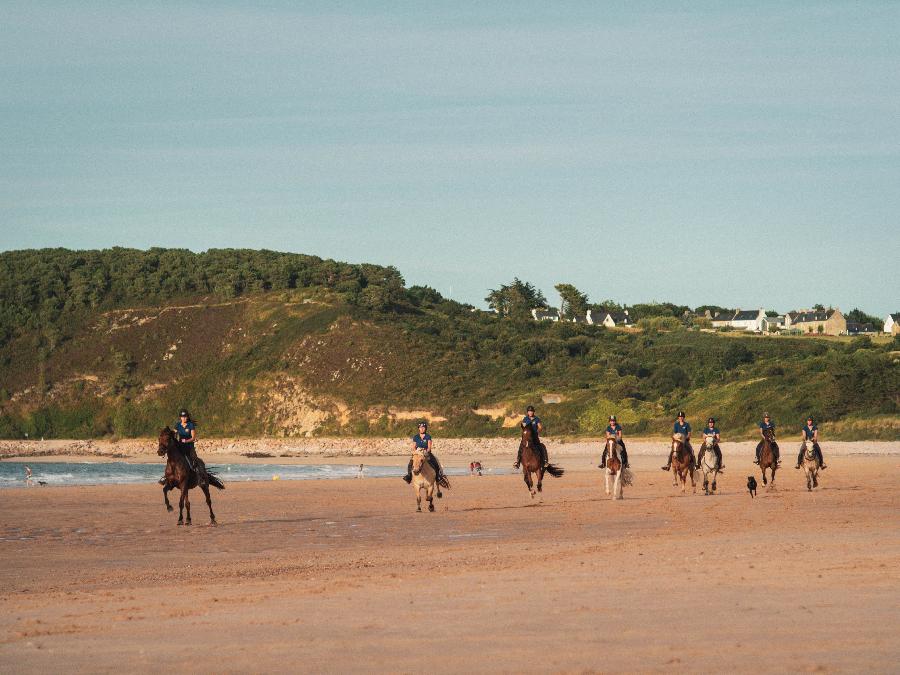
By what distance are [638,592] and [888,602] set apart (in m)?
2.20

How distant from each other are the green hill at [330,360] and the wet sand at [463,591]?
5089cm

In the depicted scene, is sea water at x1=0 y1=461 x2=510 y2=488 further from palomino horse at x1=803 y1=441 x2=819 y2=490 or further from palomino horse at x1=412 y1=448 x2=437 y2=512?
palomino horse at x1=412 y1=448 x2=437 y2=512

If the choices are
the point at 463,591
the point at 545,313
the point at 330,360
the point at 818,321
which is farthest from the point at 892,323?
the point at 463,591

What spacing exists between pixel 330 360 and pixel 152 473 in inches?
1864

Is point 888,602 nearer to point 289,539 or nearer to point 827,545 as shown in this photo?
point 827,545

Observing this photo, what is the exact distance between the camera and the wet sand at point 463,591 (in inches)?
324

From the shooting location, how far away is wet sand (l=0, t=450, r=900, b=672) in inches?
324

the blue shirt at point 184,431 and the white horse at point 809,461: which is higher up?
the blue shirt at point 184,431

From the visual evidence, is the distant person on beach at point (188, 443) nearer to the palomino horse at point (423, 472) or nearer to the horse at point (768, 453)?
the palomino horse at point (423, 472)

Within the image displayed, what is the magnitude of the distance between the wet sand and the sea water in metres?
24.3

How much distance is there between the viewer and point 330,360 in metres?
105

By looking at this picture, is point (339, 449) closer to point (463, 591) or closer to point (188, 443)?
point (188, 443)

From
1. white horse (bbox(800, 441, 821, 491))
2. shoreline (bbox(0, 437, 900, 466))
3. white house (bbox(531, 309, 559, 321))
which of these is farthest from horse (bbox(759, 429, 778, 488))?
white house (bbox(531, 309, 559, 321))

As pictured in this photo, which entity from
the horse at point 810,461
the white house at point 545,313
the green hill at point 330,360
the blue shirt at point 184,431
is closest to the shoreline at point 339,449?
the green hill at point 330,360
